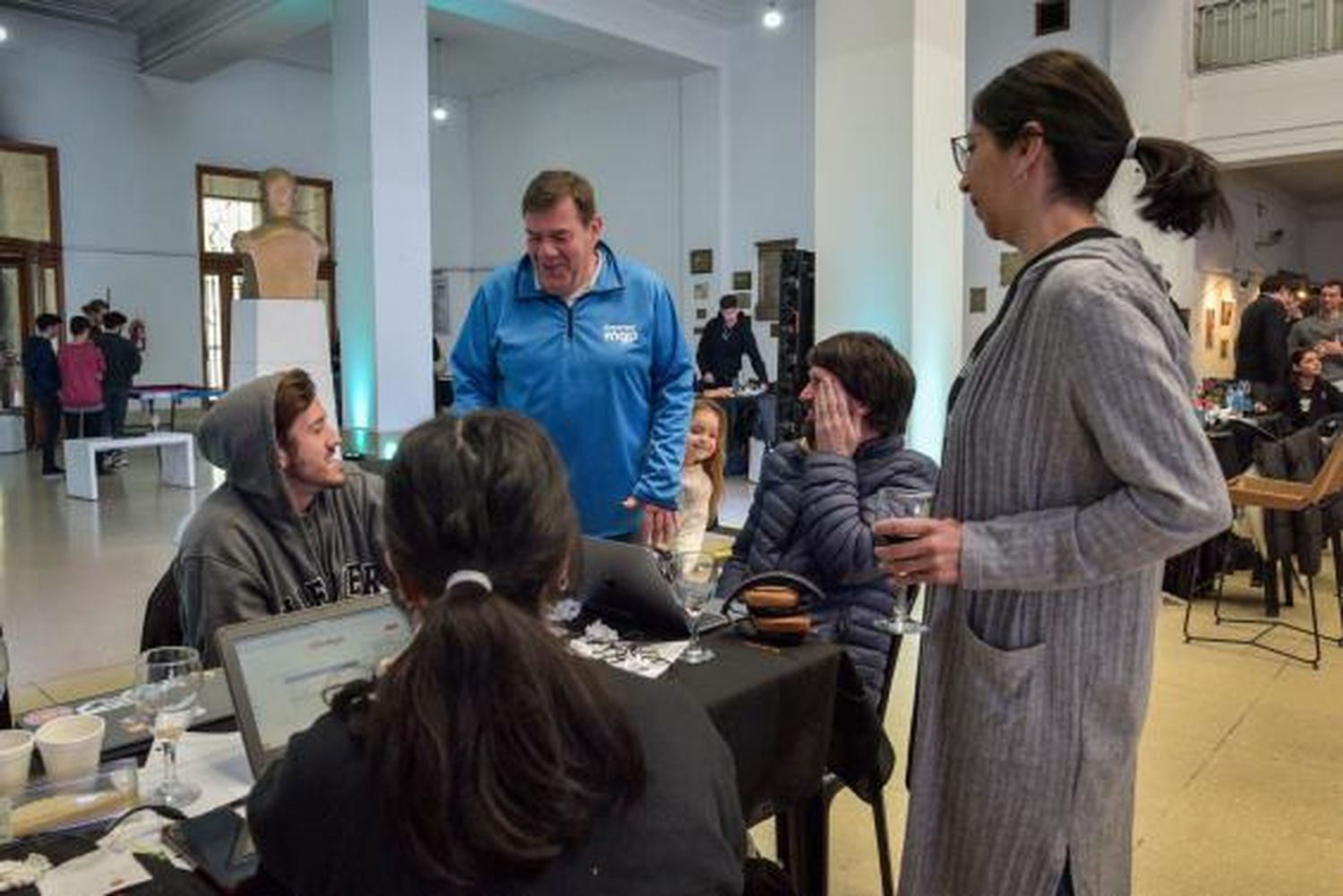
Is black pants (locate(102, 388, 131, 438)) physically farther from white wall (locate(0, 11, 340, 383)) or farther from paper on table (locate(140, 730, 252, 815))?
paper on table (locate(140, 730, 252, 815))

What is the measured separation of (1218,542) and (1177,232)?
4.57 meters

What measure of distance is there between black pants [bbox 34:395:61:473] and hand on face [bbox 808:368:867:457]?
372 inches

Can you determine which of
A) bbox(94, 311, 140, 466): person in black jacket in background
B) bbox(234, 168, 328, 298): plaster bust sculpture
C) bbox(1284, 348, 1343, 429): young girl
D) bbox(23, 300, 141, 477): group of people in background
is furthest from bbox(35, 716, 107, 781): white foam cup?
bbox(94, 311, 140, 466): person in black jacket in background

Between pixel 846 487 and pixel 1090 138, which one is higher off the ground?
pixel 1090 138

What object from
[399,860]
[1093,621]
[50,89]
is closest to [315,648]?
[399,860]

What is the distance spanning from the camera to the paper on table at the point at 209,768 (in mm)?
1310

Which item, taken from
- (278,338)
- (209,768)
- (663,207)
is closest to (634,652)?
(209,768)

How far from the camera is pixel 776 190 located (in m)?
11.5

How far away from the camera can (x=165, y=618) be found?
6.86ft

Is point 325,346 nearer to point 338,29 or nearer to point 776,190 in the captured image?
point 338,29

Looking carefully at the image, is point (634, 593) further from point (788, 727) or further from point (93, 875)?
point (93, 875)

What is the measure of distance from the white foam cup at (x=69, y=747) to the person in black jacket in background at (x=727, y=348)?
9.24 meters

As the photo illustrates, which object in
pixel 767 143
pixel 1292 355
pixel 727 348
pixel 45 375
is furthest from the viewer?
pixel 767 143

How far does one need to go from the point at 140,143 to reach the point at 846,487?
1272 cm
